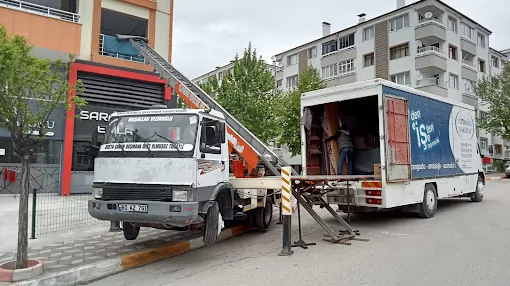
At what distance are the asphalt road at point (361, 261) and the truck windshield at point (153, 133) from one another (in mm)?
1996

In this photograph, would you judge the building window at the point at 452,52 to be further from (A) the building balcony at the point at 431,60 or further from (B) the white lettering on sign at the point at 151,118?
(B) the white lettering on sign at the point at 151,118

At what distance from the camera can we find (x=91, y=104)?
1614 cm

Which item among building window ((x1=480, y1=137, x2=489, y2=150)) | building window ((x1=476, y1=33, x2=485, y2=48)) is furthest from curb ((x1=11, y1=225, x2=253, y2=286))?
building window ((x1=476, y1=33, x2=485, y2=48))

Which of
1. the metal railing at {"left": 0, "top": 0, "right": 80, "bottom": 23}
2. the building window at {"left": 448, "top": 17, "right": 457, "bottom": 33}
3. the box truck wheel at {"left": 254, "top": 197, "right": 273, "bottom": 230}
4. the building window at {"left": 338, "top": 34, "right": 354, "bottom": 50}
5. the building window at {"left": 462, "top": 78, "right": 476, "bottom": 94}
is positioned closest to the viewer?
the box truck wheel at {"left": 254, "top": 197, "right": 273, "bottom": 230}

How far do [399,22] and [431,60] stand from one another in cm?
510

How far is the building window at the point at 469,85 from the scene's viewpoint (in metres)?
34.7

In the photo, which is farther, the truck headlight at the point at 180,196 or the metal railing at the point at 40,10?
the metal railing at the point at 40,10

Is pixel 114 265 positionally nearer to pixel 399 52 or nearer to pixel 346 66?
pixel 399 52

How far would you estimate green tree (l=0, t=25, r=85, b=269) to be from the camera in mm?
5406

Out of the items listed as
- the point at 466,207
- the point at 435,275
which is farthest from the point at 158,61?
the point at 466,207

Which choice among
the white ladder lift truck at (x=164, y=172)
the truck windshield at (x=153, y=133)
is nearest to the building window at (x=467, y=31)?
the white ladder lift truck at (x=164, y=172)

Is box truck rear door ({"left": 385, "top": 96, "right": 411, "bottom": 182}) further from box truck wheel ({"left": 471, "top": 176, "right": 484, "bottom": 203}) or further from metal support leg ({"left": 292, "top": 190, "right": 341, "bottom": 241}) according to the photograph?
box truck wheel ({"left": 471, "top": 176, "right": 484, "bottom": 203})

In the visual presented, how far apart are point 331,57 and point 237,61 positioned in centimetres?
2030

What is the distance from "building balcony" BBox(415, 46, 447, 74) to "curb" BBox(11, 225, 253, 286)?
28.4 m
